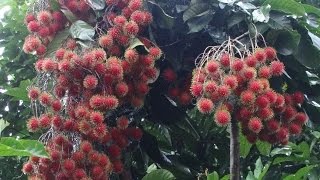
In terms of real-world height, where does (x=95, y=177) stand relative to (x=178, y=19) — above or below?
below

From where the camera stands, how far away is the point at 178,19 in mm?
1635

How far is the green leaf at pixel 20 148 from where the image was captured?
3.82ft

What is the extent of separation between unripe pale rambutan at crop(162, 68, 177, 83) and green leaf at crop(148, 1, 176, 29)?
130 millimetres

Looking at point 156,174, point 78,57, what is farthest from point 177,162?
point 78,57

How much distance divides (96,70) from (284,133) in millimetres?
521

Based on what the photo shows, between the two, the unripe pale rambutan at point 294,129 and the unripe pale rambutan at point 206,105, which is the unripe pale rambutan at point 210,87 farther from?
the unripe pale rambutan at point 294,129

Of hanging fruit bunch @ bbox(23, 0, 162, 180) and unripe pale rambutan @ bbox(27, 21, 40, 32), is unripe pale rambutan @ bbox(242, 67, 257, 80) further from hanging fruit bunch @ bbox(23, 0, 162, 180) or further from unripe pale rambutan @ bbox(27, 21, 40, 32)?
unripe pale rambutan @ bbox(27, 21, 40, 32)

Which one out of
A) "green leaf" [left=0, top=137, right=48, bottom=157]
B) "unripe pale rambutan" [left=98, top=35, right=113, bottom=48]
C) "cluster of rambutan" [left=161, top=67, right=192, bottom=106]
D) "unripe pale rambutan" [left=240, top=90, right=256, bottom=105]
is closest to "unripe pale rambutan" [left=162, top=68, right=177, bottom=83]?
"cluster of rambutan" [left=161, top=67, right=192, bottom=106]

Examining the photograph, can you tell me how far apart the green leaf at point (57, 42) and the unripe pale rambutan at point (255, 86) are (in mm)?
542

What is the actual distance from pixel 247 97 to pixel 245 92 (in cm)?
2

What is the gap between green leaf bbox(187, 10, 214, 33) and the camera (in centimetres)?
153

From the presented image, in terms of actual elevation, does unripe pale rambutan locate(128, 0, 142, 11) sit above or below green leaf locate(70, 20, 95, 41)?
above

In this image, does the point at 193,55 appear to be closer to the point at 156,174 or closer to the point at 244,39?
the point at 244,39

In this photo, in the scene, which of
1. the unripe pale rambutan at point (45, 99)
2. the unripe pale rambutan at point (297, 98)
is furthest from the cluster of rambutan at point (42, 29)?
the unripe pale rambutan at point (297, 98)
